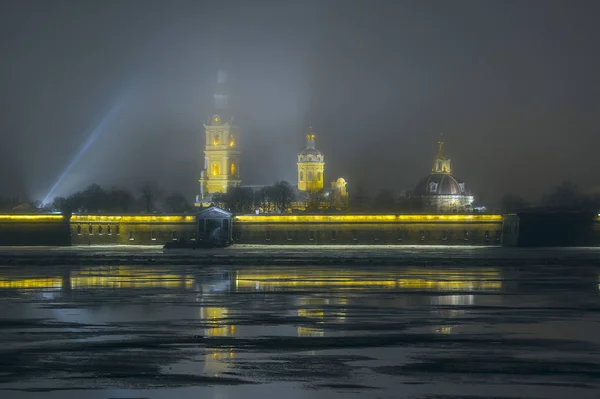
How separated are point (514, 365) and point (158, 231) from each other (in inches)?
5570

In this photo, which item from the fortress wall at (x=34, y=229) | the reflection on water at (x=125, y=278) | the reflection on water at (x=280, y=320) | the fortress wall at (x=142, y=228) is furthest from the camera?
the fortress wall at (x=142, y=228)

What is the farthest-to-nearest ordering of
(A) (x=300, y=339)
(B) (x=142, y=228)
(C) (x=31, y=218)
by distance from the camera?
(B) (x=142, y=228) < (C) (x=31, y=218) < (A) (x=300, y=339)

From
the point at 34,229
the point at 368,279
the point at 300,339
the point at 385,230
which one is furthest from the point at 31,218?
the point at 300,339

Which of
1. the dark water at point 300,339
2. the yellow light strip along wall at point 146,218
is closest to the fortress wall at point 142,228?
the yellow light strip along wall at point 146,218

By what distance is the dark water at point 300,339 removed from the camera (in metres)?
22.8

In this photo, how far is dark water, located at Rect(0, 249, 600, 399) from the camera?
897 inches

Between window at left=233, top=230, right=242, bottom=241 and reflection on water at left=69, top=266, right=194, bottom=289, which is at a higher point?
window at left=233, top=230, right=242, bottom=241

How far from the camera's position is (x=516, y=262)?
78.0m

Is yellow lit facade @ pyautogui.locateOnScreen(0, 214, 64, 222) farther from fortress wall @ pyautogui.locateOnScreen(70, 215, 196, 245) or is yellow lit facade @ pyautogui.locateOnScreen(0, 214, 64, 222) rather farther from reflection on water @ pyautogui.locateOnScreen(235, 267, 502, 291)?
reflection on water @ pyautogui.locateOnScreen(235, 267, 502, 291)

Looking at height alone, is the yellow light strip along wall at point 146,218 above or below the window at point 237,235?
above

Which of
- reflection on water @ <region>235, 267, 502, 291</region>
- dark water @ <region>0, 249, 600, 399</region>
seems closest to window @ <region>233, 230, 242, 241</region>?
reflection on water @ <region>235, 267, 502, 291</region>

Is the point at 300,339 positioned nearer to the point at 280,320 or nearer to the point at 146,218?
the point at 280,320

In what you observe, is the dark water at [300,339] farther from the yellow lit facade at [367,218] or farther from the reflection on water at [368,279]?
the yellow lit facade at [367,218]

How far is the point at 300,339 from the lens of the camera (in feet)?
97.7
